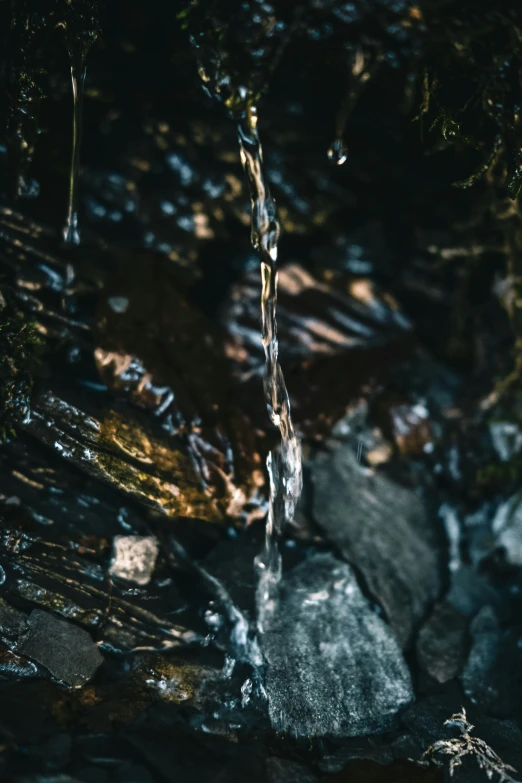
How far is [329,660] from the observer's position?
2.46 metres

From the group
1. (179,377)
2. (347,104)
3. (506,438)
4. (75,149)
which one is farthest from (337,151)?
(506,438)

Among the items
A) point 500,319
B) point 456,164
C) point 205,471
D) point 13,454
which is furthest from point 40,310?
point 500,319

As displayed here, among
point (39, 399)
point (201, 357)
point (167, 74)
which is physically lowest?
point (39, 399)

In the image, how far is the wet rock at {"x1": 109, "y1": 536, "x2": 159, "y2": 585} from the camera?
2.61 meters

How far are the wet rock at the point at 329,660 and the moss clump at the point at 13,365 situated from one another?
1.44 meters

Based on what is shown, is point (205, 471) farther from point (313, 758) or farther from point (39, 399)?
point (313, 758)

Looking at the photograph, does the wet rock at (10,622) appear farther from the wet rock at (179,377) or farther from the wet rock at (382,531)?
the wet rock at (382,531)

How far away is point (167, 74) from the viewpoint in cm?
326

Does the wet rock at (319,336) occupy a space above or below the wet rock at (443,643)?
above

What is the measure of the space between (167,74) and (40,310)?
5.00 ft

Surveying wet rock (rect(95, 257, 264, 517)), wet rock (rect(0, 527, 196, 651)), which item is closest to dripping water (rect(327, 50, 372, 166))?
wet rock (rect(95, 257, 264, 517))

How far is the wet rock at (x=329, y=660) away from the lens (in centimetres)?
225

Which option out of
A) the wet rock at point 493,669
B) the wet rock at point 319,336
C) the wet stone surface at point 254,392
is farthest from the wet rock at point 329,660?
the wet rock at point 319,336

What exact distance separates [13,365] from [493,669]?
8.24 ft
